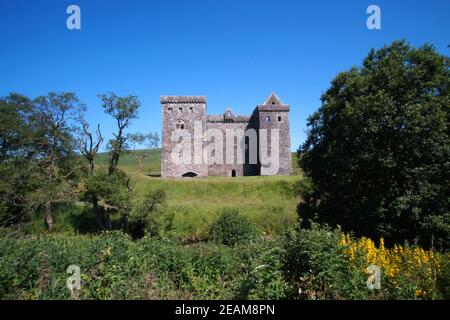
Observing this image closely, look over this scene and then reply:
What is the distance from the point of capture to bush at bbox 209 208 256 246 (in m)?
19.2

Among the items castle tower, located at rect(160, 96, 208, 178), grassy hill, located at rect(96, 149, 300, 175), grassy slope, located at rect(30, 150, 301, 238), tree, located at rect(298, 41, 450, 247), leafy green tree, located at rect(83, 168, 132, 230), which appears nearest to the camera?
tree, located at rect(298, 41, 450, 247)

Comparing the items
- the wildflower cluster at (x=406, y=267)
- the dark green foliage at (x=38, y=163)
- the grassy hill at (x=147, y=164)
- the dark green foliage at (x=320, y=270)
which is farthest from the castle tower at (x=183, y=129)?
the wildflower cluster at (x=406, y=267)

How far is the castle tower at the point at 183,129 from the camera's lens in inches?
1710

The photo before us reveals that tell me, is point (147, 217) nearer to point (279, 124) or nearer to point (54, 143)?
point (54, 143)

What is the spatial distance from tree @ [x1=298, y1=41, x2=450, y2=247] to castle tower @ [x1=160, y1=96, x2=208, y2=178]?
27339 millimetres

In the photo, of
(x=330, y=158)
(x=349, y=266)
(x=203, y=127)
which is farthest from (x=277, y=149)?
(x=349, y=266)

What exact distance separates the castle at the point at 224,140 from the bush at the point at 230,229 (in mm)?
23329

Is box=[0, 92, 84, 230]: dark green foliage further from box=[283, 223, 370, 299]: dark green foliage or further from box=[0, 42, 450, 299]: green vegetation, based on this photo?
box=[283, 223, 370, 299]: dark green foliage

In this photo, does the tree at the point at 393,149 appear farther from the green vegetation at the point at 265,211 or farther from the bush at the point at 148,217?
the bush at the point at 148,217

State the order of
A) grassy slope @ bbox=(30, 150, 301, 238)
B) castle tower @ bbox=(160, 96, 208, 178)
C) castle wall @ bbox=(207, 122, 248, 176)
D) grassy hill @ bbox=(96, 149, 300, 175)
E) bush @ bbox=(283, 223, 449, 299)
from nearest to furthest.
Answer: bush @ bbox=(283, 223, 449, 299) < grassy slope @ bbox=(30, 150, 301, 238) < grassy hill @ bbox=(96, 149, 300, 175) < castle tower @ bbox=(160, 96, 208, 178) < castle wall @ bbox=(207, 122, 248, 176)

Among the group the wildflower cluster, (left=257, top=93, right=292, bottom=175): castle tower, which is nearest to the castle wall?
(left=257, top=93, right=292, bottom=175): castle tower

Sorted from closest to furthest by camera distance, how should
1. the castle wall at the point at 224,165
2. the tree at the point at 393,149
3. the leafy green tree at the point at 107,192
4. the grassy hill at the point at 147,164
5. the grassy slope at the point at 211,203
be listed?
the tree at the point at 393,149, the leafy green tree at the point at 107,192, the grassy slope at the point at 211,203, the grassy hill at the point at 147,164, the castle wall at the point at 224,165
